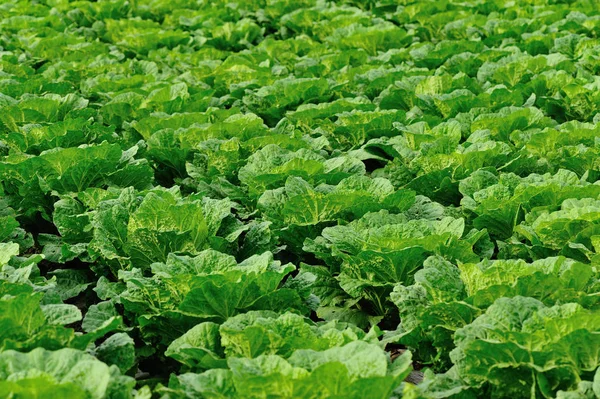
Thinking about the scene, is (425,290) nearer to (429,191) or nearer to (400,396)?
(400,396)

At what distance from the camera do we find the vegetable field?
2.88 metres

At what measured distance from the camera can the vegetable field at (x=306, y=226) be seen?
9.45 ft

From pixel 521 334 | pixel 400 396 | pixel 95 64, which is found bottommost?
pixel 95 64

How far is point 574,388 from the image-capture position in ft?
9.44

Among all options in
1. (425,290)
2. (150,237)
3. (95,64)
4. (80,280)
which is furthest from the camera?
(95,64)

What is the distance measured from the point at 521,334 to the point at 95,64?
6.06m

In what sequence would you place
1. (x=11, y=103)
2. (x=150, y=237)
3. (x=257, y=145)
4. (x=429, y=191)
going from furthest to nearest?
(x=11, y=103)
(x=257, y=145)
(x=429, y=191)
(x=150, y=237)

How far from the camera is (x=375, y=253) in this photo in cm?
364

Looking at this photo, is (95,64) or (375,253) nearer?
(375,253)

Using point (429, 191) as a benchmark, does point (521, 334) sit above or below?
above

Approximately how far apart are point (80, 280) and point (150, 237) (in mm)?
678

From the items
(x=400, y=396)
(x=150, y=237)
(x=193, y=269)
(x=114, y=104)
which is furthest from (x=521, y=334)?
(x=114, y=104)

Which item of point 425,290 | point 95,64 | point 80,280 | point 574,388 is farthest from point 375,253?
point 95,64

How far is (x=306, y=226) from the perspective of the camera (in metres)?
4.25
